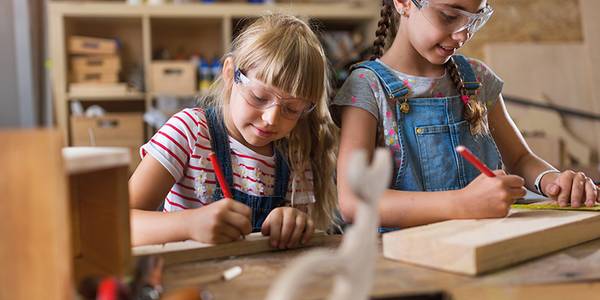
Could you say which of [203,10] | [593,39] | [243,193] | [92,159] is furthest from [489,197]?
[593,39]

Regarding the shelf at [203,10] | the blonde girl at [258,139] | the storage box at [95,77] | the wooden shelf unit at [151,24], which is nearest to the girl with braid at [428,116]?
the blonde girl at [258,139]

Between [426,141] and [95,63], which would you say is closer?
[426,141]

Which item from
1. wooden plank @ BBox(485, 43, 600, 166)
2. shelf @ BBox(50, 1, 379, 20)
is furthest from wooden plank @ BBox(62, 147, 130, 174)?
wooden plank @ BBox(485, 43, 600, 166)

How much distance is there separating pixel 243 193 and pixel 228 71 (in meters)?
0.31

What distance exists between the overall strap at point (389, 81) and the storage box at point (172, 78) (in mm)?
2645

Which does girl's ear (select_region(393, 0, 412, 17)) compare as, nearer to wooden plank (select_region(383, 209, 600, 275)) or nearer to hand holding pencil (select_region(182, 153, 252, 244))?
wooden plank (select_region(383, 209, 600, 275))

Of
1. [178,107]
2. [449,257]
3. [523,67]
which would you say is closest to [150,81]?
[178,107]

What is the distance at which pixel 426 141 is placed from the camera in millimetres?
1482

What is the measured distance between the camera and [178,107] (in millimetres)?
4012

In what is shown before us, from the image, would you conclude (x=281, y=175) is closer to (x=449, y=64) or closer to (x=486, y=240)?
(x=449, y=64)

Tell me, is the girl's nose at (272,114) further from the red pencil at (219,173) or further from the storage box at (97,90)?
the storage box at (97,90)

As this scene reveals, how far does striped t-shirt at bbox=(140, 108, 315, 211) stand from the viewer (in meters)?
1.40

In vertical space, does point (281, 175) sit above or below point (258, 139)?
below

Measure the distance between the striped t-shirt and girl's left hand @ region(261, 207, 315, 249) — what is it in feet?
1.21
